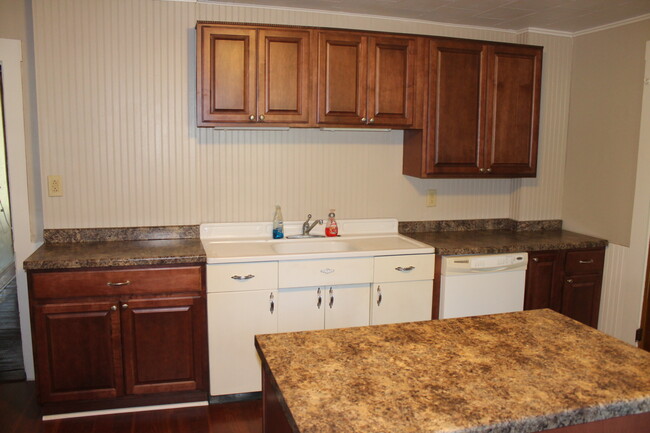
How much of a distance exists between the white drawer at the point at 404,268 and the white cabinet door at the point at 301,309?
1.21ft

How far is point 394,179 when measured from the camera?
12.3 ft

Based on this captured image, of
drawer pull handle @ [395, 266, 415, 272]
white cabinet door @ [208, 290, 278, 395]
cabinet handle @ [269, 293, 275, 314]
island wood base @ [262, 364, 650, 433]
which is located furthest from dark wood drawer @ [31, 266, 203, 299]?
island wood base @ [262, 364, 650, 433]

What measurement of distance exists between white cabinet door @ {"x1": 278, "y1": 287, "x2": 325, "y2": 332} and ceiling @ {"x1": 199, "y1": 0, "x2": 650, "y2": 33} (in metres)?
1.74

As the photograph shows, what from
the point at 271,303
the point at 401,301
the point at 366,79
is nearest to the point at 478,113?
the point at 366,79

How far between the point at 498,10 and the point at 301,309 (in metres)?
2.22

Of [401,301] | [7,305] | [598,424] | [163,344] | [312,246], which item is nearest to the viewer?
[598,424]

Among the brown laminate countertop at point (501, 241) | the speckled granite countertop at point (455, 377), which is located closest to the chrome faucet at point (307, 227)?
the brown laminate countertop at point (501, 241)

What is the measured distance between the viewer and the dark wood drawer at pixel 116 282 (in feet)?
8.86

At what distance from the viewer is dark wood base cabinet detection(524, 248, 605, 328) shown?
349cm

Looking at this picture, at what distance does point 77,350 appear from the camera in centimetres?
277

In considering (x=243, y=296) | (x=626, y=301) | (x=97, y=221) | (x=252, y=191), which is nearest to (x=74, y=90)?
(x=97, y=221)

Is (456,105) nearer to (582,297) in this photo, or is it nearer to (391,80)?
(391,80)

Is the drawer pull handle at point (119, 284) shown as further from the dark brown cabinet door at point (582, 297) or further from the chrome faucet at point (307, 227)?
the dark brown cabinet door at point (582, 297)

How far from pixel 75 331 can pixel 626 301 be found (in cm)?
341
